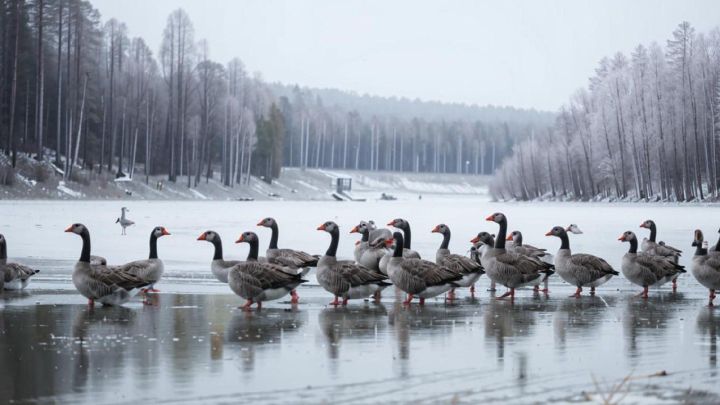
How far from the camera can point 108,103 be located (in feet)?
320

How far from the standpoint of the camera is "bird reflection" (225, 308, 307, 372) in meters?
10.1

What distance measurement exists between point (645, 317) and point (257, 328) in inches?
212

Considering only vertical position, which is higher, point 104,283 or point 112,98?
point 112,98

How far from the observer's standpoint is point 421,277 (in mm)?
14141

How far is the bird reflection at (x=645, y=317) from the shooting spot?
10.7m

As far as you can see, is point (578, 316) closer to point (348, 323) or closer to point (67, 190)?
point (348, 323)

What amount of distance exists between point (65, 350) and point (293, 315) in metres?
3.91

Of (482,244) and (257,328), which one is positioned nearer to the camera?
(257,328)

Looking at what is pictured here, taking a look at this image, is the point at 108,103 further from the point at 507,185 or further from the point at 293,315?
the point at 293,315

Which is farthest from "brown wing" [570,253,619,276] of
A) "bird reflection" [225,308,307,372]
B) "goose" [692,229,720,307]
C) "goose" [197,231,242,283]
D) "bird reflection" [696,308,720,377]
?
"goose" [197,231,242,283]

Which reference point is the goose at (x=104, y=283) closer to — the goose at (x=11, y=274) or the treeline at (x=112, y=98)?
the goose at (x=11, y=274)

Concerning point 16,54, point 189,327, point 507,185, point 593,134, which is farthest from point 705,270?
point 507,185

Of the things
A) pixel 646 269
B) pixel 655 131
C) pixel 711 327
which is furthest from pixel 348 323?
pixel 655 131

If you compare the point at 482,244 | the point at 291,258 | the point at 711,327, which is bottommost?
the point at 711,327
